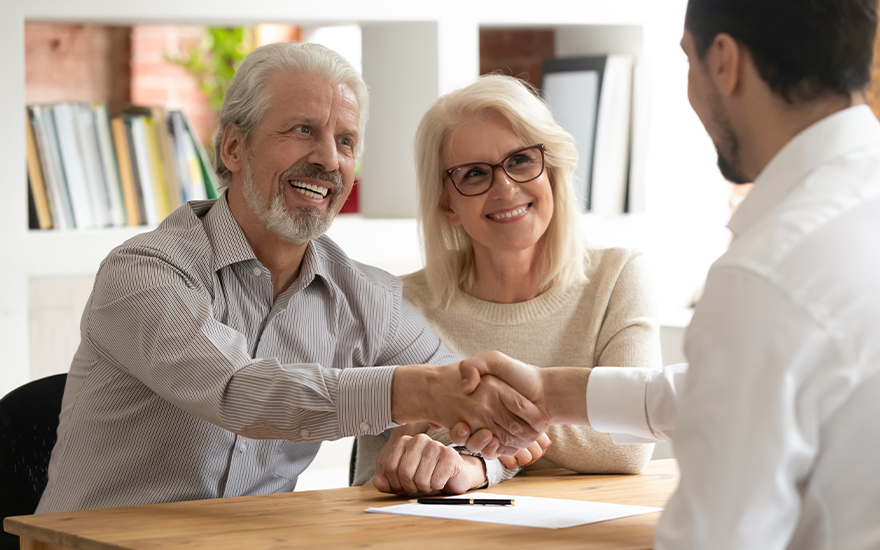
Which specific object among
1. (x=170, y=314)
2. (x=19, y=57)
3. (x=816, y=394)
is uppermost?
(x=19, y=57)

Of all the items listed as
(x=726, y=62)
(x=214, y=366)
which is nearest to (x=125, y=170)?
(x=214, y=366)

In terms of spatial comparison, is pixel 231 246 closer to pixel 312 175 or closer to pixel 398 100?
pixel 312 175

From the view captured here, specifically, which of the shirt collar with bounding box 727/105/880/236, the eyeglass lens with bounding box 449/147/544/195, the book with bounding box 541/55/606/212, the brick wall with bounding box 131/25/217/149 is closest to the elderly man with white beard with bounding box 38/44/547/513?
the eyeglass lens with bounding box 449/147/544/195

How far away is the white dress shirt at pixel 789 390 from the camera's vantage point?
2.81ft

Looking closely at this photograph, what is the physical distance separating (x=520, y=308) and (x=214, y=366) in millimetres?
857

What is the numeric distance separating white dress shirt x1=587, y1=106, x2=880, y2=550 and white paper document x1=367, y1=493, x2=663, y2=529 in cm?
41

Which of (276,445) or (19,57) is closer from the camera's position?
(276,445)

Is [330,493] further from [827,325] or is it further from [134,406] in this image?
[827,325]

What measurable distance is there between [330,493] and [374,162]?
1591 mm

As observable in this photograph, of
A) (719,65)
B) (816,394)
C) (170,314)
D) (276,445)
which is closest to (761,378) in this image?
(816,394)

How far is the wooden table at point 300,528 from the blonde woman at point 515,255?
46 centimetres

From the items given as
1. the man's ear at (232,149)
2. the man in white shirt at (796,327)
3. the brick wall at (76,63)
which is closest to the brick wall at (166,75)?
the brick wall at (76,63)

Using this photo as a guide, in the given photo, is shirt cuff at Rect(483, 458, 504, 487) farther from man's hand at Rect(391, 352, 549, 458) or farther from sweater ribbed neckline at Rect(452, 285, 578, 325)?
sweater ribbed neckline at Rect(452, 285, 578, 325)

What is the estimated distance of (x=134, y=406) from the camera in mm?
1738
